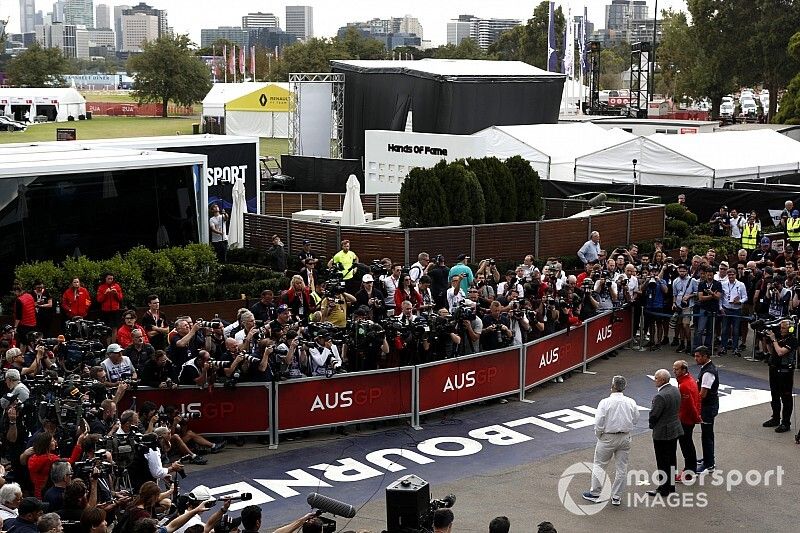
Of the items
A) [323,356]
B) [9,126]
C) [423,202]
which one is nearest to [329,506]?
[323,356]

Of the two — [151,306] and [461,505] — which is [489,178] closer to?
[151,306]

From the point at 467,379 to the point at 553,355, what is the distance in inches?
89.0

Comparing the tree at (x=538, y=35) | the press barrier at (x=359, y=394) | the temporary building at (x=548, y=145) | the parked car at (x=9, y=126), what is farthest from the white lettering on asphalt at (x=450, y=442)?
the tree at (x=538, y=35)

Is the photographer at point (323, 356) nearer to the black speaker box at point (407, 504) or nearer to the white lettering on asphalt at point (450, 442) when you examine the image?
the white lettering on asphalt at point (450, 442)

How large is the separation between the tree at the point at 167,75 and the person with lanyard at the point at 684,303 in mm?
84294

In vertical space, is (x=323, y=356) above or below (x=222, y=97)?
below

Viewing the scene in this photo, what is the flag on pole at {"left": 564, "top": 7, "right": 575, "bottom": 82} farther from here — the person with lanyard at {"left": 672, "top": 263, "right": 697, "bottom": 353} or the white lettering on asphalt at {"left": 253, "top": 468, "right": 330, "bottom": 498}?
the white lettering on asphalt at {"left": 253, "top": 468, "right": 330, "bottom": 498}

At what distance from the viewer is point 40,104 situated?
278 feet

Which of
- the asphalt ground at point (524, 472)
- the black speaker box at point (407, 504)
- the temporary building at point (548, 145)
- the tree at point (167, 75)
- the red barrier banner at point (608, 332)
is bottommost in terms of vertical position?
the asphalt ground at point (524, 472)

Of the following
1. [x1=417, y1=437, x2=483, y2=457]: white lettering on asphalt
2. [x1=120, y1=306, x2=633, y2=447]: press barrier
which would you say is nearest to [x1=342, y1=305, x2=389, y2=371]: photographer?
[x1=120, y1=306, x2=633, y2=447]: press barrier

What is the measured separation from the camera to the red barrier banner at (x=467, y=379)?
15500 millimetres

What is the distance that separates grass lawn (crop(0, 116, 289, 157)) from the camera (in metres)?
66.9

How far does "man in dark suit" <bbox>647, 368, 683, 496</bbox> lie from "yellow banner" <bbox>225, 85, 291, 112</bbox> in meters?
54.6

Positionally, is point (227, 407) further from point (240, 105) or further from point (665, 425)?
point (240, 105)
